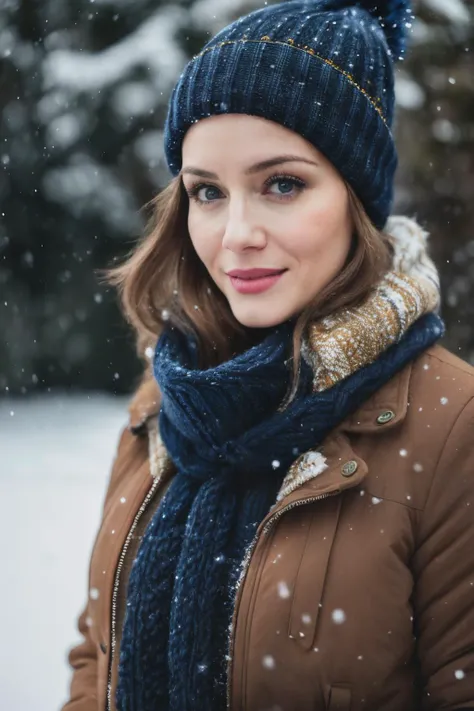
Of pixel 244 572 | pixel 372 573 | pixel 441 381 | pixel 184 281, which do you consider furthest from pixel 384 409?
pixel 184 281

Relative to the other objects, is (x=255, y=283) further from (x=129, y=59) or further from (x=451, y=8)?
(x=129, y=59)

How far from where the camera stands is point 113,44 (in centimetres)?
→ 580

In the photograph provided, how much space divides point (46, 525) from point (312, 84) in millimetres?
4241

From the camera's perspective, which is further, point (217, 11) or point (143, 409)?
point (217, 11)

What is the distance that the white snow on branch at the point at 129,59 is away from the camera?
5.52 meters

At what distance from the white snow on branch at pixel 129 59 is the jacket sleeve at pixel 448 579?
187 inches

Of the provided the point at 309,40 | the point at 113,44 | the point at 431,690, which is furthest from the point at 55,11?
the point at 431,690

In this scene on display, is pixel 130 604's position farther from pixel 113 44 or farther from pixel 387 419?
pixel 113 44

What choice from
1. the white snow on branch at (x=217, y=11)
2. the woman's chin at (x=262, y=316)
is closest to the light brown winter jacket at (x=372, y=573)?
the woman's chin at (x=262, y=316)

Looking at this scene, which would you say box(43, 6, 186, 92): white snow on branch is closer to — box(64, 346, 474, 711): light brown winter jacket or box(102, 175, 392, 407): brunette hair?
box(102, 175, 392, 407): brunette hair

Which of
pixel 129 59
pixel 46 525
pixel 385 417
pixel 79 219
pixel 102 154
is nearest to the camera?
pixel 385 417

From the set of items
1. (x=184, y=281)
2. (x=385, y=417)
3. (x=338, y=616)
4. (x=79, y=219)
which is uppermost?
(x=184, y=281)

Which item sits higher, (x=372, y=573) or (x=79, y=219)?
(x=372, y=573)

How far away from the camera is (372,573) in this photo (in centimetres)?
142
